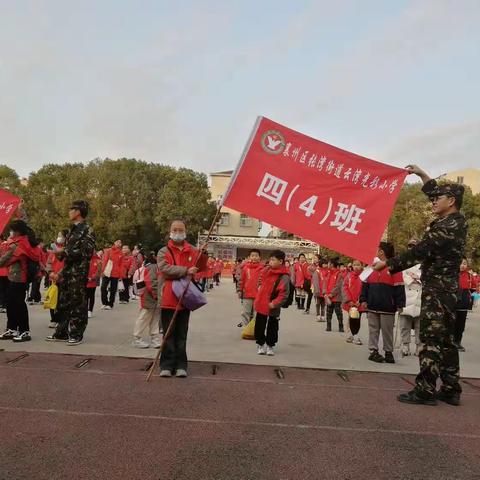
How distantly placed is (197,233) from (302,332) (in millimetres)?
40127

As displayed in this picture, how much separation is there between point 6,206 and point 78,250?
1.65 m

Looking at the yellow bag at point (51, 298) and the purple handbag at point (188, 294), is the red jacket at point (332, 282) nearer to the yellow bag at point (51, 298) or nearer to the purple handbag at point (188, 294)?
the purple handbag at point (188, 294)

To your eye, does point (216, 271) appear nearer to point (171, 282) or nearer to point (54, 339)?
point (54, 339)

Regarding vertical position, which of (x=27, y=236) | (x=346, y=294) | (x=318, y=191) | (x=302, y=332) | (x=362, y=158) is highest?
(x=362, y=158)

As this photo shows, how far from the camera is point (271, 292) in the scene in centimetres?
740

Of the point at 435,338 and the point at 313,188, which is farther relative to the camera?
the point at 313,188

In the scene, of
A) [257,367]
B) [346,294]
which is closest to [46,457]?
[257,367]

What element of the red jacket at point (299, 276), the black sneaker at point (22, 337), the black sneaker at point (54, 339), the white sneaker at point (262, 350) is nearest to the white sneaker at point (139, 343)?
the black sneaker at point (54, 339)

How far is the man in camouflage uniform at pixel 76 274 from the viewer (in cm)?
730

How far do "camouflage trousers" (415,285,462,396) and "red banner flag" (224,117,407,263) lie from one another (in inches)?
33.8

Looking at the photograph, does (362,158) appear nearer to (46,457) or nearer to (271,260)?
(271,260)

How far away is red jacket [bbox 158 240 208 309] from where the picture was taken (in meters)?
5.75

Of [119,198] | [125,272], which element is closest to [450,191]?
[125,272]

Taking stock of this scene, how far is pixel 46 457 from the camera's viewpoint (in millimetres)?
3309
